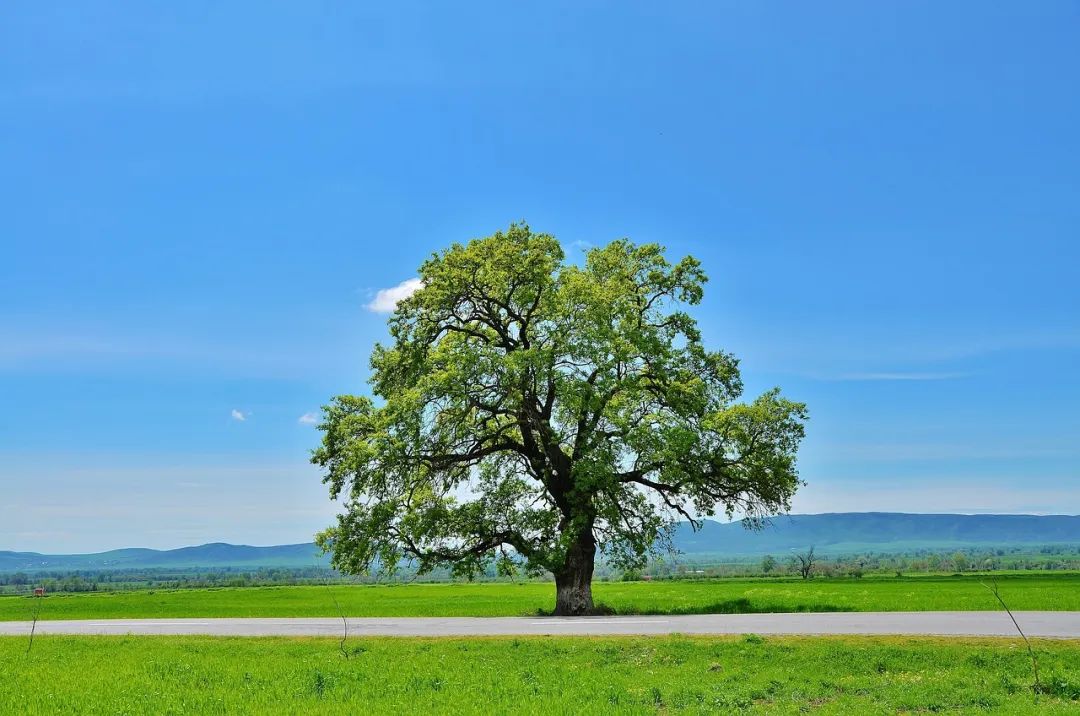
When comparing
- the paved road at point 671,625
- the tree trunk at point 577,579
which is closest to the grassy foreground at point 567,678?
the paved road at point 671,625

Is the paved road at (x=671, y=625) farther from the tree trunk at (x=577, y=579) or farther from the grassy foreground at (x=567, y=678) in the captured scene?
the tree trunk at (x=577, y=579)

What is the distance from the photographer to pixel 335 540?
113ft

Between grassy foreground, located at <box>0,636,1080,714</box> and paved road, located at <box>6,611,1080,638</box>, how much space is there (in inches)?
84.5

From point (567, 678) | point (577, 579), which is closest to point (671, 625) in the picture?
point (577, 579)

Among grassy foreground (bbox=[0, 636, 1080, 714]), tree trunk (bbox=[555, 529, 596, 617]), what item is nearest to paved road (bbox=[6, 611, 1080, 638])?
grassy foreground (bbox=[0, 636, 1080, 714])

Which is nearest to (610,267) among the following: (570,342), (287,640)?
(570,342)

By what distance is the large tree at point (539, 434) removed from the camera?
1280 inches

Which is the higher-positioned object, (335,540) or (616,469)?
(616,469)

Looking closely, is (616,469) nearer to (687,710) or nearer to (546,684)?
(546,684)

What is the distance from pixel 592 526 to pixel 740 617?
772 cm

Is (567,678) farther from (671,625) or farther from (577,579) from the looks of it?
(577,579)

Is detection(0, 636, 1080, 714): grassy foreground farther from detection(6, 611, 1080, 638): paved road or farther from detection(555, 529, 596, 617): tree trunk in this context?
detection(555, 529, 596, 617): tree trunk

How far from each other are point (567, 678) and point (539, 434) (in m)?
18.4

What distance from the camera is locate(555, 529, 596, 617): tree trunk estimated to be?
32.5 m
